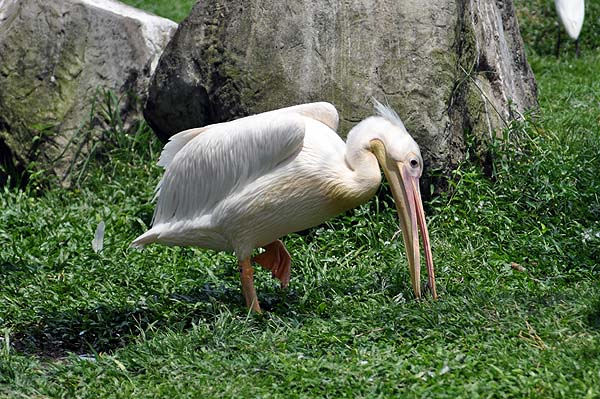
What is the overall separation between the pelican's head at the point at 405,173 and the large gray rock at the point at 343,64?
978mm

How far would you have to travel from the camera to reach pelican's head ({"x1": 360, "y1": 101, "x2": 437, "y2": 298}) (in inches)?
191

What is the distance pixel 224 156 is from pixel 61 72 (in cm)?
269

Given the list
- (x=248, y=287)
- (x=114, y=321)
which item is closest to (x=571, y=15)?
(x=248, y=287)

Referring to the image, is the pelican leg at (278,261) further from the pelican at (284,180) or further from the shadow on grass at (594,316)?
the shadow on grass at (594,316)

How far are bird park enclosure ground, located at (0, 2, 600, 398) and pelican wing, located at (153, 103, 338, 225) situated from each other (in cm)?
48

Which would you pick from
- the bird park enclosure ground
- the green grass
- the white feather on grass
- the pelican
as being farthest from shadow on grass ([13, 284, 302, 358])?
the green grass

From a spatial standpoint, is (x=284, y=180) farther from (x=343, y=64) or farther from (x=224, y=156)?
(x=343, y=64)

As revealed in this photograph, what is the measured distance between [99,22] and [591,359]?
15.1ft

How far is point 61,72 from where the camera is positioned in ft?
23.8

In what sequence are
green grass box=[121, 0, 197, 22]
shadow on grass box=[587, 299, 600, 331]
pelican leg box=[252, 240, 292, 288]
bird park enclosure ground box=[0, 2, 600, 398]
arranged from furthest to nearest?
green grass box=[121, 0, 197, 22] < pelican leg box=[252, 240, 292, 288] < shadow on grass box=[587, 299, 600, 331] < bird park enclosure ground box=[0, 2, 600, 398]

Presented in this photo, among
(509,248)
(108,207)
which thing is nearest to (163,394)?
(509,248)

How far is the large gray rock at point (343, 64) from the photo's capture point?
5922 mm

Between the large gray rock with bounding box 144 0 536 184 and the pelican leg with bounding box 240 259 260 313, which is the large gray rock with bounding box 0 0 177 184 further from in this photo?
the pelican leg with bounding box 240 259 260 313

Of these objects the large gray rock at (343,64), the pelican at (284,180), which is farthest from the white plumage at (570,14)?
the pelican at (284,180)
